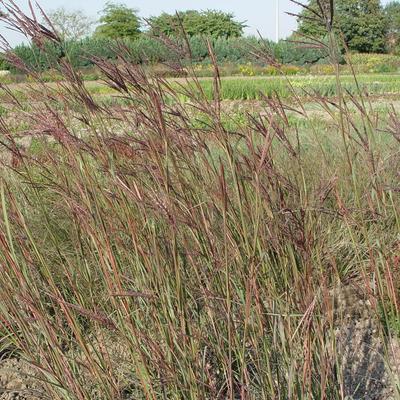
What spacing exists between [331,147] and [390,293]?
179 cm

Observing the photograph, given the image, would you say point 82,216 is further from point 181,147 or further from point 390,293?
point 390,293

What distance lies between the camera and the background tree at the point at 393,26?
4316cm

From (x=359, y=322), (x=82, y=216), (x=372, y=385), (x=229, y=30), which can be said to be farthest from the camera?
(x=229, y=30)

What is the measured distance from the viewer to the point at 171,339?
1257 millimetres

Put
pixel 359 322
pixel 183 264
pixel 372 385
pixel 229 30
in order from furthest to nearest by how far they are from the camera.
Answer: pixel 229 30 < pixel 359 322 < pixel 372 385 < pixel 183 264

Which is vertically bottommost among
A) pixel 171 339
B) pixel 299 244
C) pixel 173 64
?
pixel 171 339

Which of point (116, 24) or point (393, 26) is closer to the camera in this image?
point (116, 24)

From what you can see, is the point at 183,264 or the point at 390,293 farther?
the point at 390,293

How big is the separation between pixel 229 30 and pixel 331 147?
38.1m

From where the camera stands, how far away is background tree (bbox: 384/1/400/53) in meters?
43.2

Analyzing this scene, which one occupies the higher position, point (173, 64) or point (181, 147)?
point (173, 64)

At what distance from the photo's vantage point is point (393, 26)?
49156mm

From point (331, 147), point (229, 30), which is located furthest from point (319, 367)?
point (229, 30)

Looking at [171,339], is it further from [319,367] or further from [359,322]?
[359,322]
